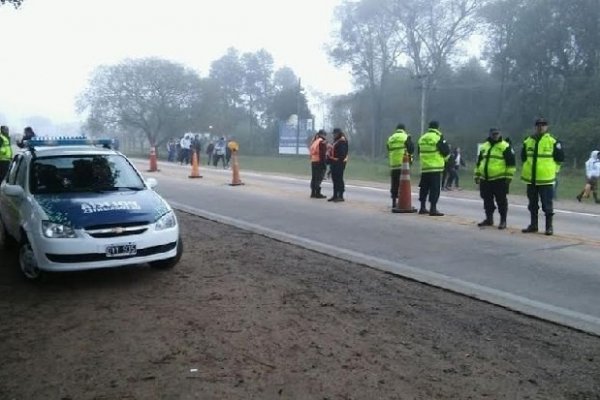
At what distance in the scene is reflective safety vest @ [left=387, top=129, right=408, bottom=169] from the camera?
12.5 m

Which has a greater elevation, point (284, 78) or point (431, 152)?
point (284, 78)

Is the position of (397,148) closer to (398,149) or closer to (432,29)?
(398,149)

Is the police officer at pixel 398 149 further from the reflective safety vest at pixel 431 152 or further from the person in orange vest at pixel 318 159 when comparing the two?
the person in orange vest at pixel 318 159

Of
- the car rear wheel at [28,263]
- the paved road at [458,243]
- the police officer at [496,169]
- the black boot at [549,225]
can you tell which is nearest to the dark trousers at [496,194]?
the police officer at [496,169]

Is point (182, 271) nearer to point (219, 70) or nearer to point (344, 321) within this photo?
point (344, 321)

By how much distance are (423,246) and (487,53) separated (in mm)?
40689

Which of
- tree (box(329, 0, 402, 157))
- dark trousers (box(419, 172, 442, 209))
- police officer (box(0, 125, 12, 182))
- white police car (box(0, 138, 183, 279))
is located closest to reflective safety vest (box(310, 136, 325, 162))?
dark trousers (box(419, 172, 442, 209))

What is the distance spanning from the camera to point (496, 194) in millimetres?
9945

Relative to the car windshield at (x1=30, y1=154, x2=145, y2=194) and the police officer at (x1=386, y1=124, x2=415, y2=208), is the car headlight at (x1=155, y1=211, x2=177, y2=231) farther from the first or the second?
the police officer at (x1=386, y1=124, x2=415, y2=208)

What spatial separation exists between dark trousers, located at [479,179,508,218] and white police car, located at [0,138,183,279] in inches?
225

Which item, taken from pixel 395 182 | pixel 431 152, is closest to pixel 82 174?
pixel 431 152

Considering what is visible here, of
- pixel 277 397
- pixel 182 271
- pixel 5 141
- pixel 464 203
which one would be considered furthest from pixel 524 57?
pixel 277 397

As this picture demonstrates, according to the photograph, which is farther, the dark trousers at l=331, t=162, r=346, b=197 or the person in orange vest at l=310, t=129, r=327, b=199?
the person in orange vest at l=310, t=129, r=327, b=199

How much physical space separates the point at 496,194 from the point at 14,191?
292 inches
